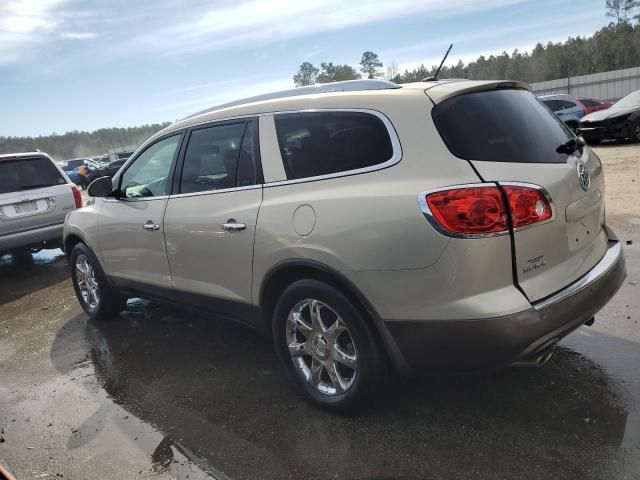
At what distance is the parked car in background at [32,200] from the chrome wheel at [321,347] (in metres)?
6.19

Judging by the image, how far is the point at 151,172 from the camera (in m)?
4.58

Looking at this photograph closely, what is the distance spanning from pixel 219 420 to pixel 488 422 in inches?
62.4

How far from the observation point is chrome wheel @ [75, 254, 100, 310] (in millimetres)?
5465

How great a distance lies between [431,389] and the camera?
3.44 meters

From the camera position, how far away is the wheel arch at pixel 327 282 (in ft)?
9.34

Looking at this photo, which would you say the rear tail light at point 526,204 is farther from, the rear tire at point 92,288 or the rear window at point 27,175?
the rear window at point 27,175

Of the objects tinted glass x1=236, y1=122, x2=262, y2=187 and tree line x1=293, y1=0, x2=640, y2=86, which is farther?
tree line x1=293, y1=0, x2=640, y2=86

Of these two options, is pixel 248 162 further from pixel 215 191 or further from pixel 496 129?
pixel 496 129

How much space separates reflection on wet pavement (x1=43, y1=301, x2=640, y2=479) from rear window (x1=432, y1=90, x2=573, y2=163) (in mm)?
1387

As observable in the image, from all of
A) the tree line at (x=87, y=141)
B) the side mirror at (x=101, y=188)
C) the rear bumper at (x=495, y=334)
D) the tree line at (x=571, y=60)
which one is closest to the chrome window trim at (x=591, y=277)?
the rear bumper at (x=495, y=334)

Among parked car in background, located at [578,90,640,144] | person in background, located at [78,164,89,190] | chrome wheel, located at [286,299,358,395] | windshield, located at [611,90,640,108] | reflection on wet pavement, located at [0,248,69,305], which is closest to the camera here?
chrome wheel, located at [286,299,358,395]

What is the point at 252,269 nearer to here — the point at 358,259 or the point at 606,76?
the point at 358,259

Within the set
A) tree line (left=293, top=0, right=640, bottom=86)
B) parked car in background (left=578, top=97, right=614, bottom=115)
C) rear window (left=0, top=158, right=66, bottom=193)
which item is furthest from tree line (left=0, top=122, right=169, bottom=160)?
rear window (left=0, top=158, right=66, bottom=193)

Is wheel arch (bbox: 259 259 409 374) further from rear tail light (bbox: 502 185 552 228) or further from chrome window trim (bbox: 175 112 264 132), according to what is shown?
chrome window trim (bbox: 175 112 264 132)
